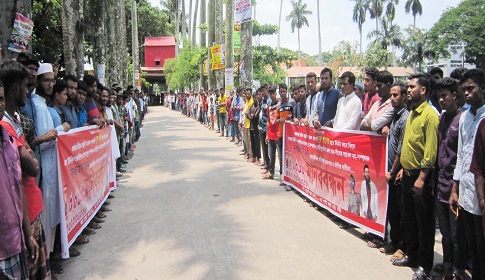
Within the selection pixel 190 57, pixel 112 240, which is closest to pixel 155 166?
pixel 112 240

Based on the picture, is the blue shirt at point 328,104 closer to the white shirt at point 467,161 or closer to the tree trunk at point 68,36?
the white shirt at point 467,161

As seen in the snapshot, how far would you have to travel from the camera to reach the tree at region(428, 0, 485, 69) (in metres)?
46.6

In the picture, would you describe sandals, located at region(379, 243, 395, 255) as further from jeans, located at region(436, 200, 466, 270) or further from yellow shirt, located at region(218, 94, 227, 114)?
yellow shirt, located at region(218, 94, 227, 114)

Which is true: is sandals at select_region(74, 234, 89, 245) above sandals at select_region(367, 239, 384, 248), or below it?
above

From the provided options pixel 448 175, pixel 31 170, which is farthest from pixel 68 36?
pixel 448 175

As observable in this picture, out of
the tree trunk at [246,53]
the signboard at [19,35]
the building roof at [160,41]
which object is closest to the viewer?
the signboard at [19,35]

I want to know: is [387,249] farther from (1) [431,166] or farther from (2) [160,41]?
(2) [160,41]

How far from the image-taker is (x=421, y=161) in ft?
13.0

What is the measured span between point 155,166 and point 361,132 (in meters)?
6.51

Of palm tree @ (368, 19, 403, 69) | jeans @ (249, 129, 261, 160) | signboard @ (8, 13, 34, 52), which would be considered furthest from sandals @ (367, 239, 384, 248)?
palm tree @ (368, 19, 403, 69)

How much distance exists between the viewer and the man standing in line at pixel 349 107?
571cm

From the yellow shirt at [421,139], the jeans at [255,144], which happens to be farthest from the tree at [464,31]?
the yellow shirt at [421,139]

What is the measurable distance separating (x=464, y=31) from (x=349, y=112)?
5002 centimetres

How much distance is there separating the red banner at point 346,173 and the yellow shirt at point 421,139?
24.4 inches
